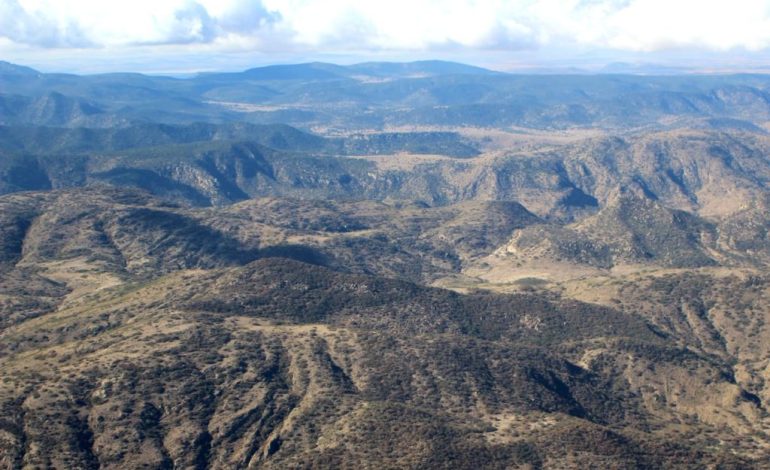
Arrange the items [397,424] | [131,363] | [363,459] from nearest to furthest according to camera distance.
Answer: [363,459], [397,424], [131,363]

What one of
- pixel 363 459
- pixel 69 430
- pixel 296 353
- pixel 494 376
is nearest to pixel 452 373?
pixel 494 376

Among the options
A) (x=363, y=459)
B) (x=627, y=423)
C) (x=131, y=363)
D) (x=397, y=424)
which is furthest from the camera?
(x=627, y=423)

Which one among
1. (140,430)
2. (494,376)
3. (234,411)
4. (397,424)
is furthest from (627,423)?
(140,430)

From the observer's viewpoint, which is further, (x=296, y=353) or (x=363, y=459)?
(x=296, y=353)

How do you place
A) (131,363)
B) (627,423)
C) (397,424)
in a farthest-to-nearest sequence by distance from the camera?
1. (627,423)
2. (131,363)
3. (397,424)

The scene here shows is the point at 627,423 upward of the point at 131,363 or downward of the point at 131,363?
downward

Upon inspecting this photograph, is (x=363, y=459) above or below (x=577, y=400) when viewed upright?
above

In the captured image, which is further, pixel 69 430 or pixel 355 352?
pixel 355 352

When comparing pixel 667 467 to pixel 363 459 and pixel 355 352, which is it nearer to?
pixel 363 459

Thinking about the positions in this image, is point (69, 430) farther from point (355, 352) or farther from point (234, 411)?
point (355, 352)
